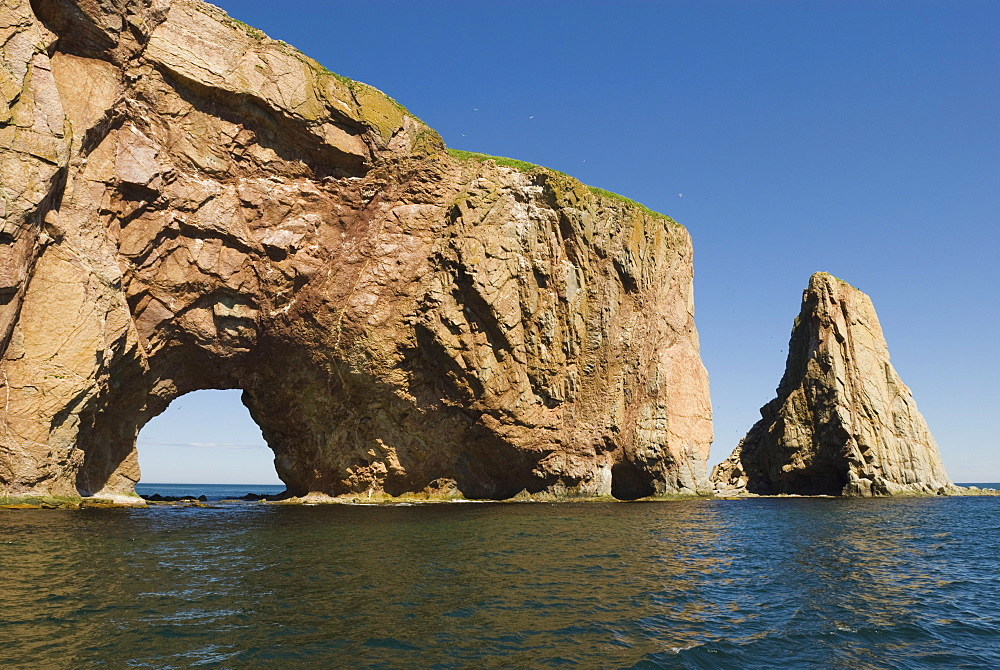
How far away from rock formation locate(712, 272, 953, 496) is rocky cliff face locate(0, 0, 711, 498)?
1864cm

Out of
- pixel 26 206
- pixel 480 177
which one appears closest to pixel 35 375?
pixel 26 206

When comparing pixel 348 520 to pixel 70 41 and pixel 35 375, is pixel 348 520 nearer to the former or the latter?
pixel 35 375

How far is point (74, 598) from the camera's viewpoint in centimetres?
1341

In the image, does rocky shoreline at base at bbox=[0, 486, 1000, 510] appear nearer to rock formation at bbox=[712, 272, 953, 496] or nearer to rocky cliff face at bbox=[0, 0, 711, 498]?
rocky cliff face at bbox=[0, 0, 711, 498]

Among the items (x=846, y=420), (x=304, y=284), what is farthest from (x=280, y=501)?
(x=846, y=420)

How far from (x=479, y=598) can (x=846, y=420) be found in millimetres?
62996

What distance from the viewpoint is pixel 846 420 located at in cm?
6612

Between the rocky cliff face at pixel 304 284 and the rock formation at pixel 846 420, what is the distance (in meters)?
18.6

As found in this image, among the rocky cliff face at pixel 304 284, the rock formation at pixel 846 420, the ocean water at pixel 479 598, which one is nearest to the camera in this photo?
the ocean water at pixel 479 598

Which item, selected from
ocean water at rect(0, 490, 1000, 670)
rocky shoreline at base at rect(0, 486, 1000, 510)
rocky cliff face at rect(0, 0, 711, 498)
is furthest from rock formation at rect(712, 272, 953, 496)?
ocean water at rect(0, 490, 1000, 670)

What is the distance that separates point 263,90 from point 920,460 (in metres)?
73.0

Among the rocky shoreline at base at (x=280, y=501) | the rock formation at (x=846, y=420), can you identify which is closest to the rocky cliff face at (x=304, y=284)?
the rocky shoreline at base at (x=280, y=501)

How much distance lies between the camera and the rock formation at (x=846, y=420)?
2603 inches

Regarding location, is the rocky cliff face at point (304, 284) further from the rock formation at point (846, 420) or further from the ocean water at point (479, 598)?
the rock formation at point (846, 420)
